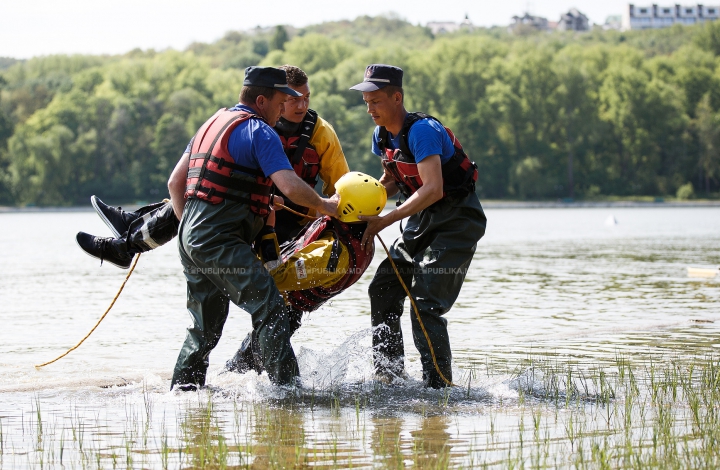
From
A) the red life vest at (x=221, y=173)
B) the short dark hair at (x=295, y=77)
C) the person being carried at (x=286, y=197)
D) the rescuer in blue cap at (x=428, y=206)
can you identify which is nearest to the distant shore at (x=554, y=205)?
the person being carried at (x=286, y=197)

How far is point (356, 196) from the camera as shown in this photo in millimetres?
7035

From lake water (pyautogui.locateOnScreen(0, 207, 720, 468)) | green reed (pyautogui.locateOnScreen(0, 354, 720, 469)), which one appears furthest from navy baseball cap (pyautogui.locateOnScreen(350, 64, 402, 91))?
green reed (pyautogui.locateOnScreen(0, 354, 720, 469))

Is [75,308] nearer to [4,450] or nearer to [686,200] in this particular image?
[4,450]

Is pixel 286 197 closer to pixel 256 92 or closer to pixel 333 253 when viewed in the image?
pixel 333 253

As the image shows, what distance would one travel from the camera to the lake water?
586cm

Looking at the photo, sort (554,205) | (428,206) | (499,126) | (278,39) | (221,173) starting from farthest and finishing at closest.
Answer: (278,39) < (499,126) < (554,205) < (428,206) < (221,173)

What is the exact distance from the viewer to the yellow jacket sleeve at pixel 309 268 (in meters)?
7.22

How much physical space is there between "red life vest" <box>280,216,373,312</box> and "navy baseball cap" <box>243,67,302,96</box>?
1.04 m

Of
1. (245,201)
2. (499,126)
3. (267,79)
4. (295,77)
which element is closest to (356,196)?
(245,201)

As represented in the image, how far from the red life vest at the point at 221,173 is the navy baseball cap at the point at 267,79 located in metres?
0.24

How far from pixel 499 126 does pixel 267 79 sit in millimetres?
95754

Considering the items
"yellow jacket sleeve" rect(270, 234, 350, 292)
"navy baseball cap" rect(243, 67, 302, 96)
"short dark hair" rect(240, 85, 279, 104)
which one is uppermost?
"navy baseball cap" rect(243, 67, 302, 96)

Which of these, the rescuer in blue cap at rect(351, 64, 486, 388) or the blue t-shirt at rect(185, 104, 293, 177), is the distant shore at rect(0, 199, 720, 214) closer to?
the rescuer in blue cap at rect(351, 64, 486, 388)

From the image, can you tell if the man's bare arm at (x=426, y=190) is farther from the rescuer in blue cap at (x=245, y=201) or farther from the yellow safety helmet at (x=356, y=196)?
the rescuer in blue cap at (x=245, y=201)
